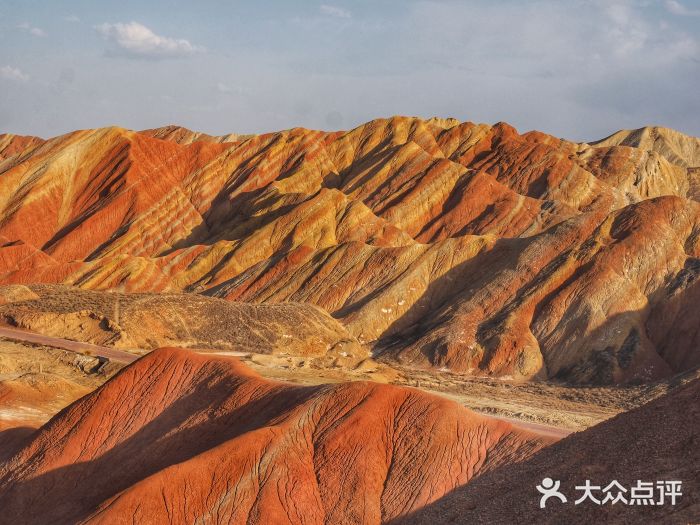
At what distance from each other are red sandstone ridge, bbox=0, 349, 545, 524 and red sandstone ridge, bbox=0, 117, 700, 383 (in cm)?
3044

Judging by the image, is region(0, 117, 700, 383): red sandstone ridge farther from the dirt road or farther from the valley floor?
the dirt road

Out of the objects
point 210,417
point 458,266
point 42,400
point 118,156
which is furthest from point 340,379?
point 118,156

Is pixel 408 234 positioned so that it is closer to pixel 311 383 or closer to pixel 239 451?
pixel 311 383

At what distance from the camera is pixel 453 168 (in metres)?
94.1

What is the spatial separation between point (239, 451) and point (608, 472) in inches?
397

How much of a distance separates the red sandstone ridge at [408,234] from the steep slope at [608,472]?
3575 centimetres

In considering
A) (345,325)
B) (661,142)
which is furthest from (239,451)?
(661,142)

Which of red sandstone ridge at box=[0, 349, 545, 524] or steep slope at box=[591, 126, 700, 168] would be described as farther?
steep slope at box=[591, 126, 700, 168]

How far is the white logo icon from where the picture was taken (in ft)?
57.5

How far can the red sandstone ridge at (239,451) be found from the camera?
2316 cm

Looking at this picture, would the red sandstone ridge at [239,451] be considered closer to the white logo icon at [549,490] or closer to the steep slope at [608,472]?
the steep slope at [608,472]

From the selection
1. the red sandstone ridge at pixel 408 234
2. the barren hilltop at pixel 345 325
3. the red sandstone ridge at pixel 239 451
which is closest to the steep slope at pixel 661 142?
the barren hilltop at pixel 345 325

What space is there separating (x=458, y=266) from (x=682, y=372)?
20.3m

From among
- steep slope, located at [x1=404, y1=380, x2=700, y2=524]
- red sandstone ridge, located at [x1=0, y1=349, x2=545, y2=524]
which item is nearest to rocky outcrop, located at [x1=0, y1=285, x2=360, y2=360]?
red sandstone ridge, located at [x1=0, y1=349, x2=545, y2=524]
